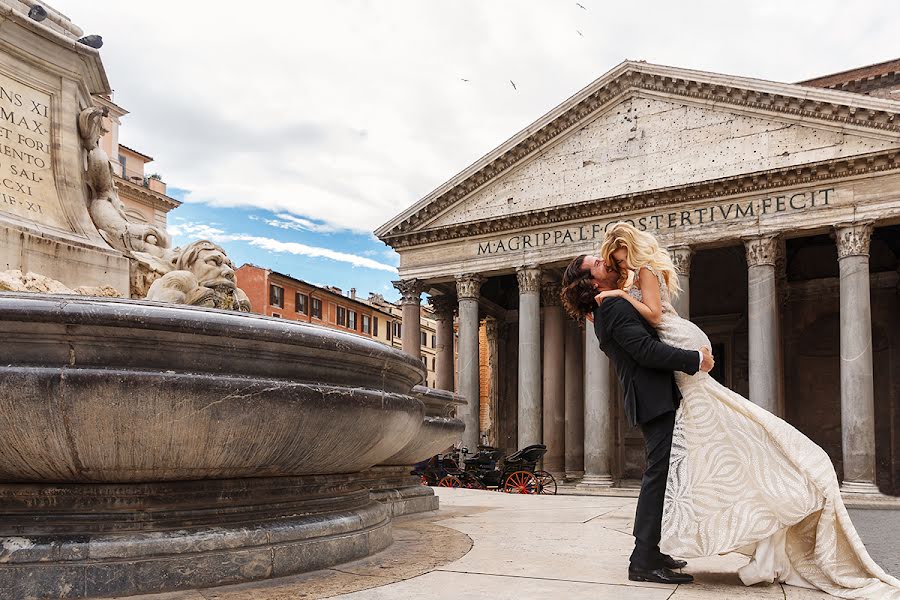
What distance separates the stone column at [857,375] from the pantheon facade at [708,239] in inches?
1.6

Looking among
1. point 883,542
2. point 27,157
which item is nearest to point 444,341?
point 883,542

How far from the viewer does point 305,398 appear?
3.14 meters

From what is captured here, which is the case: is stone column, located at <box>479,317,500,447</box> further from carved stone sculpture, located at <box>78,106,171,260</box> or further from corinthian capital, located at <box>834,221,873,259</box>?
carved stone sculpture, located at <box>78,106,171,260</box>

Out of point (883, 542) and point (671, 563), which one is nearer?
point (671, 563)

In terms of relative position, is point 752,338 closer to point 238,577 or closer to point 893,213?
point 893,213

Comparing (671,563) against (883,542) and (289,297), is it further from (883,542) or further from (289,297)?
(289,297)

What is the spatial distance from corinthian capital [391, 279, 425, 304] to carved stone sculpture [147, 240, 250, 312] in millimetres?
23101

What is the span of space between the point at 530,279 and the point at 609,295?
880 inches

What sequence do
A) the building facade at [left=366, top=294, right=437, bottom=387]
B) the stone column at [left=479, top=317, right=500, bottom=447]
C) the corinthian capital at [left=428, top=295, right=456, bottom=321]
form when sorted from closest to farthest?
the corinthian capital at [left=428, top=295, right=456, bottom=321] < the stone column at [left=479, top=317, right=500, bottom=447] < the building facade at [left=366, top=294, right=437, bottom=387]

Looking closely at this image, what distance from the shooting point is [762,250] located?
2197 centimetres

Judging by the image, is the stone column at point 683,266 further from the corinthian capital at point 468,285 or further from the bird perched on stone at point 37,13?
the bird perched on stone at point 37,13

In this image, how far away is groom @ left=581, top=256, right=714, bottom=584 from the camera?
326cm

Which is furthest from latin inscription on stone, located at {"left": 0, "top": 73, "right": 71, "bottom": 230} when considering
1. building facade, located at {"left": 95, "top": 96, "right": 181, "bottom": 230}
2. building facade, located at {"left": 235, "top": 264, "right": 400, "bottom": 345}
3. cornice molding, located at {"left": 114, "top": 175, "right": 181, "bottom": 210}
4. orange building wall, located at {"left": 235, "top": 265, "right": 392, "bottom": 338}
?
orange building wall, located at {"left": 235, "top": 265, "right": 392, "bottom": 338}

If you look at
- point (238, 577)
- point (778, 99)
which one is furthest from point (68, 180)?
point (778, 99)
